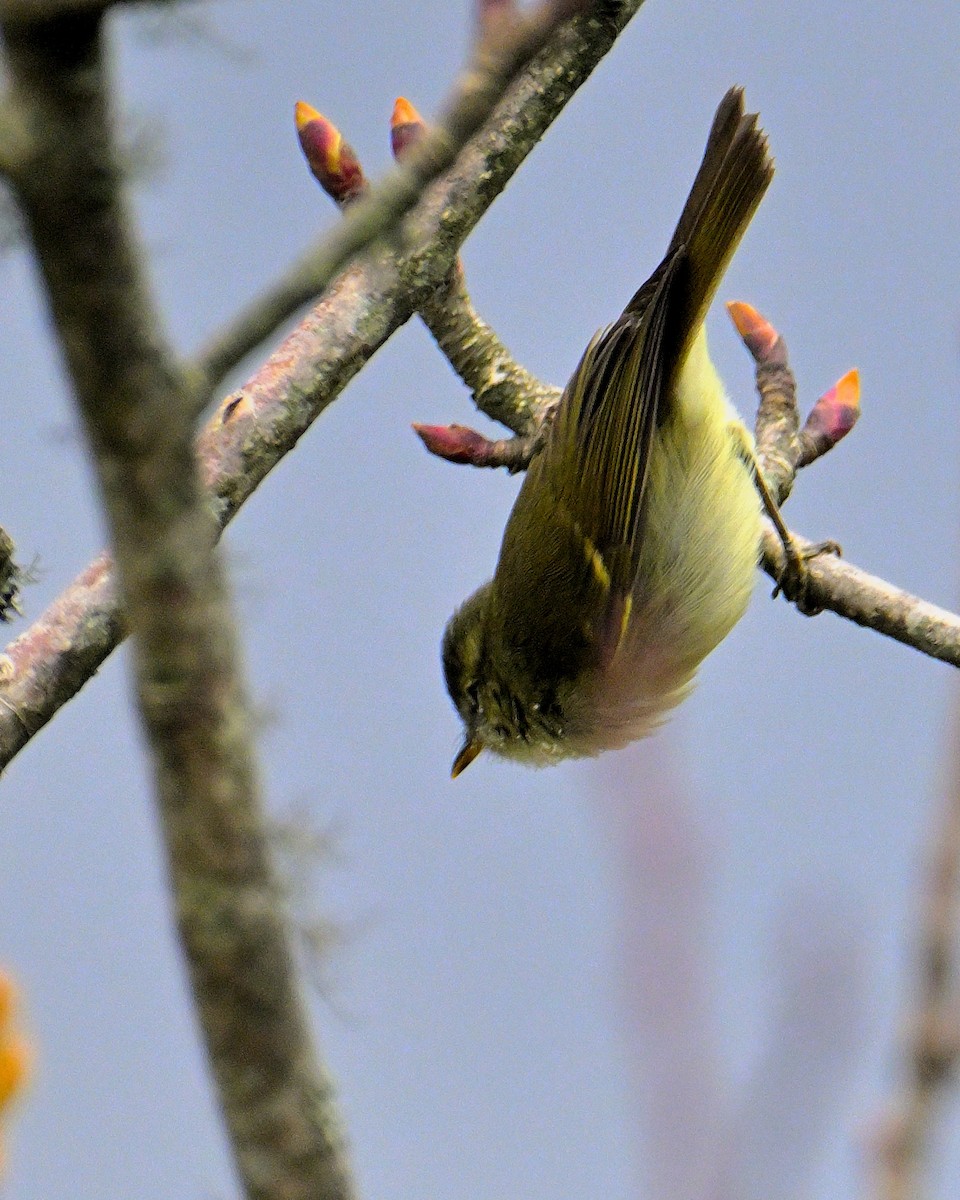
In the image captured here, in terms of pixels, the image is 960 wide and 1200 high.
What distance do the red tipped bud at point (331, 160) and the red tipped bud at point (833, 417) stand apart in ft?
5.02

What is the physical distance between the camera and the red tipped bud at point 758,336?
4.08 metres

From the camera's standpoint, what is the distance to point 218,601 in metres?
1.13

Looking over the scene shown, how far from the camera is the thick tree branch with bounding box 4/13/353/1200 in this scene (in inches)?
40.7

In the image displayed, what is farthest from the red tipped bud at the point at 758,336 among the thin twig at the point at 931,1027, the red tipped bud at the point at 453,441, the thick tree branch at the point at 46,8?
the thick tree branch at the point at 46,8

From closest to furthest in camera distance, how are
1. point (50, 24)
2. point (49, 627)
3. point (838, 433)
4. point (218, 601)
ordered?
point (50, 24) < point (218, 601) < point (49, 627) < point (838, 433)

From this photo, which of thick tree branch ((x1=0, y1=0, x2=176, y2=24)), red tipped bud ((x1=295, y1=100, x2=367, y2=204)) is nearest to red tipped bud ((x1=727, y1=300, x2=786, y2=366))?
red tipped bud ((x1=295, y1=100, x2=367, y2=204))

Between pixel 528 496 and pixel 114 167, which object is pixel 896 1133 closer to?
pixel 114 167

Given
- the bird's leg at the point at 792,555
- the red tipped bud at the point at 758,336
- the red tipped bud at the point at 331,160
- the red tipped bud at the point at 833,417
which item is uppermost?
the red tipped bud at the point at 331,160

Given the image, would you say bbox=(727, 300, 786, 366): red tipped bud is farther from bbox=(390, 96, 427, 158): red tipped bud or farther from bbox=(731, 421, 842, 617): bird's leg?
bbox=(390, 96, 427, 158): red tipped bud

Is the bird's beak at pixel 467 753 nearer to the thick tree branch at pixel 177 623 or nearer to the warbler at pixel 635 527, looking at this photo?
the warbler at pixel 635 527

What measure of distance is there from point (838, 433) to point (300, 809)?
3.09 metres

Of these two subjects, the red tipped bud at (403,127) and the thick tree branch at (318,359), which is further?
the red tipped bud at (403,127)

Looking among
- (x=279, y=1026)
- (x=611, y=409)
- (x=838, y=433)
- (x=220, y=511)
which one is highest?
(x=611, y=409)

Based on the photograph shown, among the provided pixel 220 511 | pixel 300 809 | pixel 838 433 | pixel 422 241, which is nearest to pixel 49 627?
pixel 220 511
